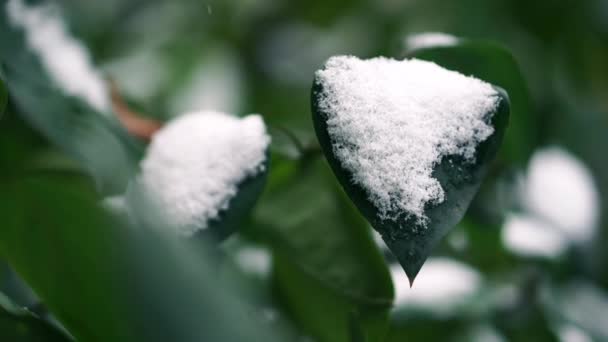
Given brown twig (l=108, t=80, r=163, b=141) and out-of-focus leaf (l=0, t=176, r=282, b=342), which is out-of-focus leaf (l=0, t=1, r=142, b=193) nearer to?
brown twig (l=108, t=80, r=163, b=141)

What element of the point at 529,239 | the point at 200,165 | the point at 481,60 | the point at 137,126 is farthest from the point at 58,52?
the point at 529,239

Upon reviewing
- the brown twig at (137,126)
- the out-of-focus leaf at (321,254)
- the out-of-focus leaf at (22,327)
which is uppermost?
the brown twig at (137,126)

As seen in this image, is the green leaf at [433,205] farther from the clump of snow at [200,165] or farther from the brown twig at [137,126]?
Result: the brown twig at [137,126]

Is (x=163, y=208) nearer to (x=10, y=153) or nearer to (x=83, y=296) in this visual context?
(x=83, y=296)

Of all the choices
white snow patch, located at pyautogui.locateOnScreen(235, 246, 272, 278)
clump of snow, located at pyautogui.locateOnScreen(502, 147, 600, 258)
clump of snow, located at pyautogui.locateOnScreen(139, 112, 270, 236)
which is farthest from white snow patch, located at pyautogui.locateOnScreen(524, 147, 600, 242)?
clump of snow, located at pyautogui.locateOnScreen(139, 112, 270, 236)

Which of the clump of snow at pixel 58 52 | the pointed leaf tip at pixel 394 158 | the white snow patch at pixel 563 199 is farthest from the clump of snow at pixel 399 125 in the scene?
the white snow patch at pixel 563 199

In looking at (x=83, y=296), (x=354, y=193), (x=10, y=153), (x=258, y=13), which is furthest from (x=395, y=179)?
(x=258, y=13)
